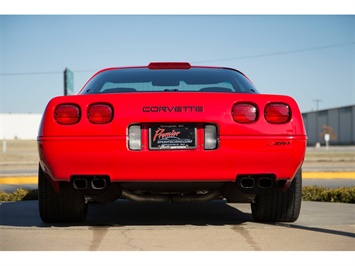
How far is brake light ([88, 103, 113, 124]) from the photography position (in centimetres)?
430

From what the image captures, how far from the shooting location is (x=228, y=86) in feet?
16.8

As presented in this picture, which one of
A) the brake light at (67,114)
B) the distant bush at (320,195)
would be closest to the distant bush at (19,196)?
the distant bush at (320,195)

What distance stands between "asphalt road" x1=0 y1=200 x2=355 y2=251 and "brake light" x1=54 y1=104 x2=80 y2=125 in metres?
0.85

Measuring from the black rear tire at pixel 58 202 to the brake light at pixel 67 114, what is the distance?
625mm

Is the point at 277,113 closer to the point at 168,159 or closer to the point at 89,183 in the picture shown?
the point at 168,159

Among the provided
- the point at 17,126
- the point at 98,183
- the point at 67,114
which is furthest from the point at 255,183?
the point at 17,126

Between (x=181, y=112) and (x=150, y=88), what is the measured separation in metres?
0.97

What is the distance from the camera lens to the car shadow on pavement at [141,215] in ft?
17.0

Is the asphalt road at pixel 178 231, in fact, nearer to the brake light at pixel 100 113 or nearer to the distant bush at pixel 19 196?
the brake light at pixel 100 113

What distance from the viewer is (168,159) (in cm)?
420

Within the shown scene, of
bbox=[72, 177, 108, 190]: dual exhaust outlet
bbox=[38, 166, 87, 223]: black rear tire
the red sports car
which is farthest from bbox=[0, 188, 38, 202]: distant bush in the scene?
bbox=[72, 177, 108, 190]: dual exhaust outlet
